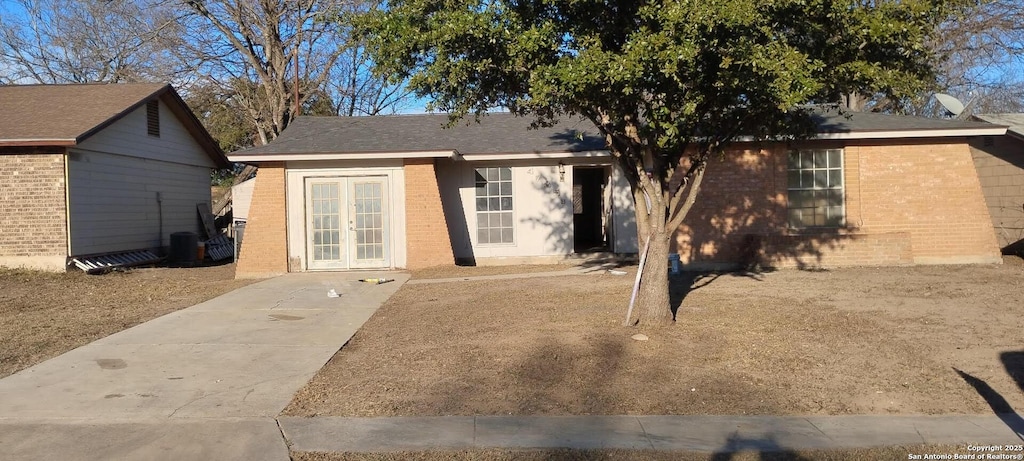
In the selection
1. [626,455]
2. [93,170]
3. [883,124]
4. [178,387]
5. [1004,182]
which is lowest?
[626,455]

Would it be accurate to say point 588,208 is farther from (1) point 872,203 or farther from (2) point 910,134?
(2) point 910,134

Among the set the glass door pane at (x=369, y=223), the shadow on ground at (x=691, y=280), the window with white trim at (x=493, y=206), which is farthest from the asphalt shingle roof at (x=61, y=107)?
the shadow on ground at (x=691, y=280)

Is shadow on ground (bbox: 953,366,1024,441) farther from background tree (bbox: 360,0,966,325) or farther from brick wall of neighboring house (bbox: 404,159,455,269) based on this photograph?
brick wall of neighboring house (bbox: 404,159,455,269)

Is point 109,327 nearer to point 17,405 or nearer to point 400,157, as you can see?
point 17,405

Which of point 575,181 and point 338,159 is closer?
point 338,159

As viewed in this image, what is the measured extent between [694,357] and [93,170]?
49.7 feet

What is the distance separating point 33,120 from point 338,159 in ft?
23.8

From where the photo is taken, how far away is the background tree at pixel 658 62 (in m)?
7.12

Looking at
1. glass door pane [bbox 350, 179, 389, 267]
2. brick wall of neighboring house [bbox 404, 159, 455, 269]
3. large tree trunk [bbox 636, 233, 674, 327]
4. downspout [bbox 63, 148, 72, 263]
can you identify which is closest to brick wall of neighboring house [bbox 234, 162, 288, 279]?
glass door pane [bbox 350, 179, 389, 267]

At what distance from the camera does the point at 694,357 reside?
771 cm

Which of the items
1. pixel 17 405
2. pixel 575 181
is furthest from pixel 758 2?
pixel 575 181

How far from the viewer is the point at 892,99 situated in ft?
28.3

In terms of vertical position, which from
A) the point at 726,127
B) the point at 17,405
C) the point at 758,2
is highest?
the point at 758,2

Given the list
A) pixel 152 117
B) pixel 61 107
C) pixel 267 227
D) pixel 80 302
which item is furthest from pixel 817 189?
pixel 61 107
